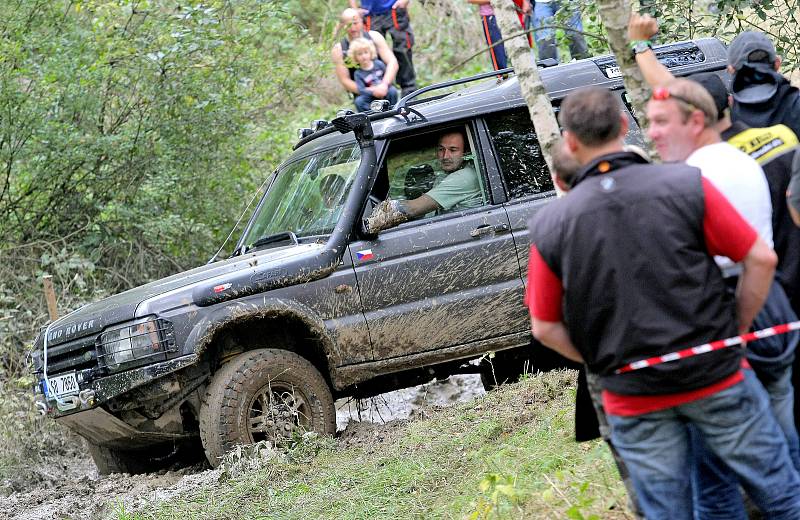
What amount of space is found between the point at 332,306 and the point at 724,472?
12.8 feet

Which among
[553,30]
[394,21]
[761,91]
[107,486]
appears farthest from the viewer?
[394,21]

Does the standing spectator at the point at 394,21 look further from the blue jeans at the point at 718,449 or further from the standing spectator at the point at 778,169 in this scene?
the blue jeans at the point at 718,449

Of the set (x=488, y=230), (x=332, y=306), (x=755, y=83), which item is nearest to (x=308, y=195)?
(x=332, y=306)

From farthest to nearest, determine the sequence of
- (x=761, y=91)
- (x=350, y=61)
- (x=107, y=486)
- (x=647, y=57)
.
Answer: (x=350, y=61) < (x=107, y=486) < (x=647, y=57) < (x=761, y=91)

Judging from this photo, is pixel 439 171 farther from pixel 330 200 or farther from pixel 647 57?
pixel 647 57

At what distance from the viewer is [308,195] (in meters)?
7.34

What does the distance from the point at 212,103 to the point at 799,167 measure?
8.81 m

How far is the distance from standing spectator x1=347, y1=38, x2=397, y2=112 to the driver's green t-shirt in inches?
170

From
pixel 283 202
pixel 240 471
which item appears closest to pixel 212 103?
pixel 283 202

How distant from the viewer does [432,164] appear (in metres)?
7.18

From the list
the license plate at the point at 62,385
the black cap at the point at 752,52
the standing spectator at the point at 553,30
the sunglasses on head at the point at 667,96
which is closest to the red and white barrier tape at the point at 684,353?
the sunglasses on head at the point at 667,96

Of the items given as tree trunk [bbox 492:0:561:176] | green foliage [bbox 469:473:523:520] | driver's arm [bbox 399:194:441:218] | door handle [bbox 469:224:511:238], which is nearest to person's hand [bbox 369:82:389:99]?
driver's arm [bbox 399:194:441:218]

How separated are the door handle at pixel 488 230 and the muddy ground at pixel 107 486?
4.52ft

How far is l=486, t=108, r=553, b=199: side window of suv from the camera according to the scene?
7215mm
